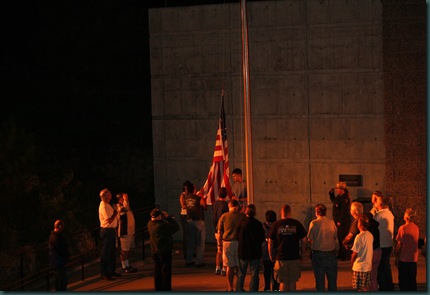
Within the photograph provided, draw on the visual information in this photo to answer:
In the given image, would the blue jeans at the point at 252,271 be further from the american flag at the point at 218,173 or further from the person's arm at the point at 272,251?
the american flag at the point at 218,173

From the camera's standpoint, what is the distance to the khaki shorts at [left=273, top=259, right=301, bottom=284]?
13906mm

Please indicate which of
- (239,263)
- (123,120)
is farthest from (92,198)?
(239,263)

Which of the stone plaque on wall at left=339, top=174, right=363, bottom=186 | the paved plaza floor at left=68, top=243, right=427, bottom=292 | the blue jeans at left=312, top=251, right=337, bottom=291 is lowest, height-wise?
the paved plaza floor at left=68, top=243, right=427, bottom=292

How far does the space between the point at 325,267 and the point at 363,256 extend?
922 millimetres

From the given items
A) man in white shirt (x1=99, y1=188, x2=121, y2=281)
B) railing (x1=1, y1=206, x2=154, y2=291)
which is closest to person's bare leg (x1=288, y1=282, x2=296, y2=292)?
man in white shirt (x1=99, y1=188, x2=121, y2=281)

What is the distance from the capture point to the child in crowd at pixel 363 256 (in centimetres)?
1344

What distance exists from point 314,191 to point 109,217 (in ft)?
18.5

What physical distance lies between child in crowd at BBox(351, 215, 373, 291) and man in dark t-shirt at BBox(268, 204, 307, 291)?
92 cm

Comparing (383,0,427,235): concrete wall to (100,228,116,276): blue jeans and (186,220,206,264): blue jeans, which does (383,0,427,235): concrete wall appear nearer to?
(186,220,206,264): blue jeans

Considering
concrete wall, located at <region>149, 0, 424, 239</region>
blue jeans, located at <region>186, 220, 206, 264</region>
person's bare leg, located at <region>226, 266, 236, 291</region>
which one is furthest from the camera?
concrete wall, located at <region>149, 0, 424, 239</region>

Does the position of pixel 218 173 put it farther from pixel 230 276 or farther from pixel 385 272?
pixel 385 272

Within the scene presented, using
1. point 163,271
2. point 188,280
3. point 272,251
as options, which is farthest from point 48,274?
point 272,251

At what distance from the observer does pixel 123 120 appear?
44.4 meters

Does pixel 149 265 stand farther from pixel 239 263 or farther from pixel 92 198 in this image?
pixel 92 198
